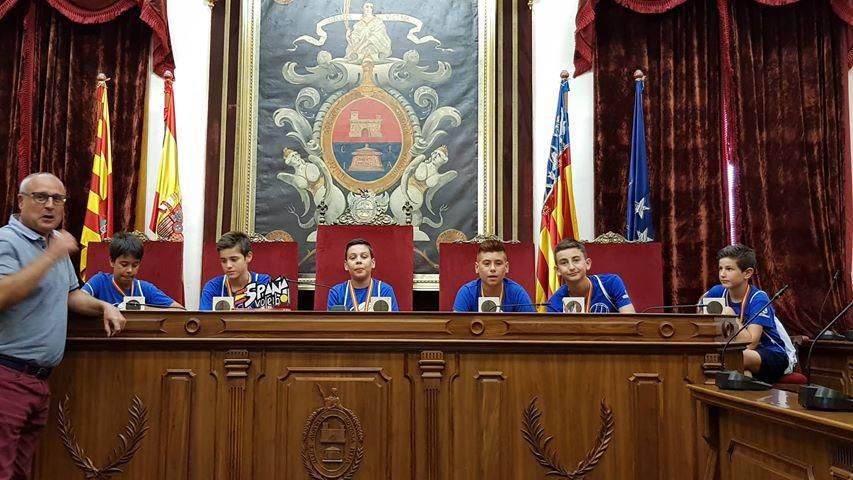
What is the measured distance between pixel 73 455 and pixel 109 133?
130 inches

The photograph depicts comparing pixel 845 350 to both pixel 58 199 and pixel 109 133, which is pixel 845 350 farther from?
pixel 109 133

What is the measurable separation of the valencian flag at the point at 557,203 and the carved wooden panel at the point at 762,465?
9.72 ft

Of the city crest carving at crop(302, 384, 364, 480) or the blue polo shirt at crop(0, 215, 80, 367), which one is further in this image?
the city crest carving at crop(302, 384, 364, 480)

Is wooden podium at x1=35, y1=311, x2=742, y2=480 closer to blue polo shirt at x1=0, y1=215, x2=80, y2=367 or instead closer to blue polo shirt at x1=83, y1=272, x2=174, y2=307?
blue polo shirt at x1=0, y1=215, x2=80, y2=367

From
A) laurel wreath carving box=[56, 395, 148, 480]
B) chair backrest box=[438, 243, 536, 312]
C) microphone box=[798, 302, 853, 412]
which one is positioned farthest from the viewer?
chair backrest box=[438, 243, 536, 312]

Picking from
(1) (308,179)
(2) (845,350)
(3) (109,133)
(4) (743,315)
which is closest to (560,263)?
(4) (743,315)

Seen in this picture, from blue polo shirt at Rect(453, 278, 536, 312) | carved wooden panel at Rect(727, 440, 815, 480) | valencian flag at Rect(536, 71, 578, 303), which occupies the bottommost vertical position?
carved wooden panel at Rect(727, 440, 815, 480)

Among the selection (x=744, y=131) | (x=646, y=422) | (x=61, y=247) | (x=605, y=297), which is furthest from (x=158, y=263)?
(x=744, y=131)

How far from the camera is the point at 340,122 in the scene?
5.91m

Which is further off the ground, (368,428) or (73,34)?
(73,34)

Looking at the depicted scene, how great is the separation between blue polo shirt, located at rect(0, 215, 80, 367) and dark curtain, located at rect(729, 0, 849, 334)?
4667 millimetres

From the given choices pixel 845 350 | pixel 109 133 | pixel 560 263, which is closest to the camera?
pixel 560 263

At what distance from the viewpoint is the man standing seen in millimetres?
2598

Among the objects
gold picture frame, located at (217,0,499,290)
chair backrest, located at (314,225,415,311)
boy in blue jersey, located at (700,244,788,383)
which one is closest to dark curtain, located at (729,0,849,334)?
boy in blue jersey, located at (700,244,788,383)
